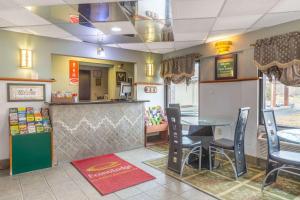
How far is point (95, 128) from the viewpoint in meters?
4.06

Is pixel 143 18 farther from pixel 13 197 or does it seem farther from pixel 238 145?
pixel 13 197

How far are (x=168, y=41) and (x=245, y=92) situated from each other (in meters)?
1.87

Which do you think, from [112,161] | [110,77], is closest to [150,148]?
[112,161]

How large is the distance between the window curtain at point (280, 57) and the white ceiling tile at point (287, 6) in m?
0.52

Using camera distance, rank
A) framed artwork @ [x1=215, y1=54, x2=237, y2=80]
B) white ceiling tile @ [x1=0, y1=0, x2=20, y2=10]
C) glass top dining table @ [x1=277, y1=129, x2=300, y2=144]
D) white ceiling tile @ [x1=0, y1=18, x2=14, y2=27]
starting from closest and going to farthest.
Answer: glass top dining table @ [x1=277, y1=129, x2=300, y2=144], white ceiling tile @ [x1=0, y1=0, x2=20, y2=10], white ceiling tile @ [x1=0, y1=18, x2=14, y2=27], framed artwork @ [x1=215, y1=54, x2=237, y2=80]

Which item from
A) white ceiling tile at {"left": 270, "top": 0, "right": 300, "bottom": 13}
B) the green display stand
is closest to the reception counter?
the green display stand

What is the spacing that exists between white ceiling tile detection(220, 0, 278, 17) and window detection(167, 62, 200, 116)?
6.61ft

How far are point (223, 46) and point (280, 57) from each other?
1.11 m

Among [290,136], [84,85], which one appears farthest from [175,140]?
[84,85]

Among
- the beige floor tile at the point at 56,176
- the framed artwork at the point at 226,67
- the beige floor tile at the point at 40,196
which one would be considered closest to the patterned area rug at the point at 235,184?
the beige floor tile at the point at 56,176

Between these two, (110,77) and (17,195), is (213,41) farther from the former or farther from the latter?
(17,195)

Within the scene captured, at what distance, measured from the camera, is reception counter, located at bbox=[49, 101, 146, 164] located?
3.68m

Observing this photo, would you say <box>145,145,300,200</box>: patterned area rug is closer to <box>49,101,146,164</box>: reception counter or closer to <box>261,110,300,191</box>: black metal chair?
<box>261,110,300,191</box>: black metal chair

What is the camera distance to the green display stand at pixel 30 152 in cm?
322
